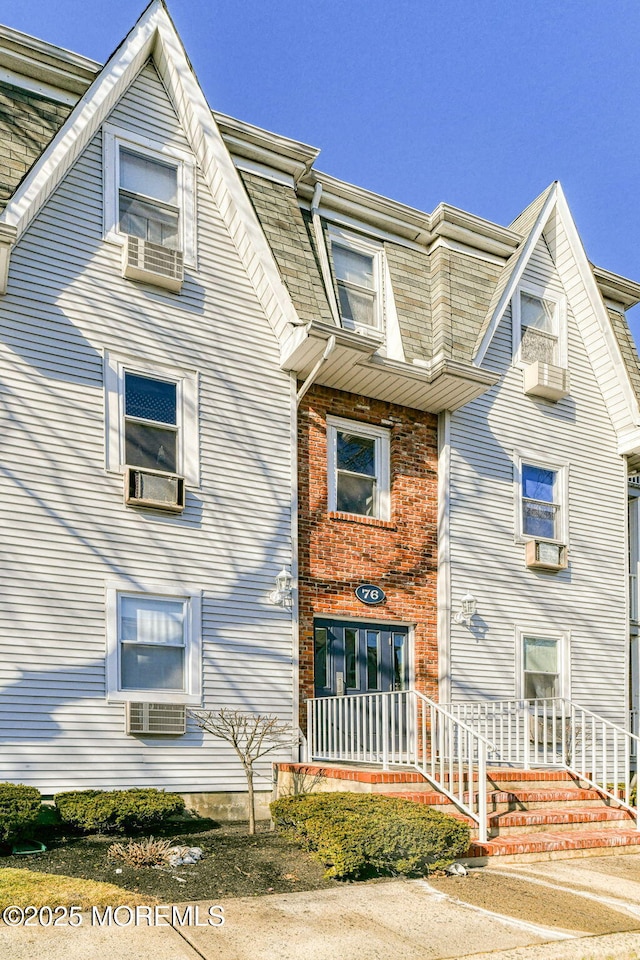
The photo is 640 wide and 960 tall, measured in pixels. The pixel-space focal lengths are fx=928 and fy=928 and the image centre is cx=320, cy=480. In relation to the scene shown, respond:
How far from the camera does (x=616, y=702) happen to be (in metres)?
15.2

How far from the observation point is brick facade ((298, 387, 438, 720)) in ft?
41.3

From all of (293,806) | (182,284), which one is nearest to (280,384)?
(182,284)

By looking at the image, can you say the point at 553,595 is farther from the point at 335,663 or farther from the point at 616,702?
the point at 335,663

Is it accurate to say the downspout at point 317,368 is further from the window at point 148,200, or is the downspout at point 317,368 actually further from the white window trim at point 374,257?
the window at point 148,200

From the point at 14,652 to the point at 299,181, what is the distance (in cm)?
789

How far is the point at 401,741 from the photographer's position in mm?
10164

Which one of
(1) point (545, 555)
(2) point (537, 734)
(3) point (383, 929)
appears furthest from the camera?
(1) point (545, 555)

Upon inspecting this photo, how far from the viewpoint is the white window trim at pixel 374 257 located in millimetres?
14070

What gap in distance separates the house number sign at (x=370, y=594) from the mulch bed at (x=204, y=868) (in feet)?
13.2

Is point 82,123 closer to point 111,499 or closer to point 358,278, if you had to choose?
point 111,499

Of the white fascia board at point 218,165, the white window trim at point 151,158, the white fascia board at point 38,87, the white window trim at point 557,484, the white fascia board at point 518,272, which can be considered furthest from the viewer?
the white window trim at point 557,484

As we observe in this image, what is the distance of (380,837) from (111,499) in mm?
5044

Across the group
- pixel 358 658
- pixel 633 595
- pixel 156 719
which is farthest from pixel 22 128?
pixel 633 595

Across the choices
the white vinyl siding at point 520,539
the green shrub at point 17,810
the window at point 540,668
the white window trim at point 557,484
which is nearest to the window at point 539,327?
the white vinyl siding at point 520,539
